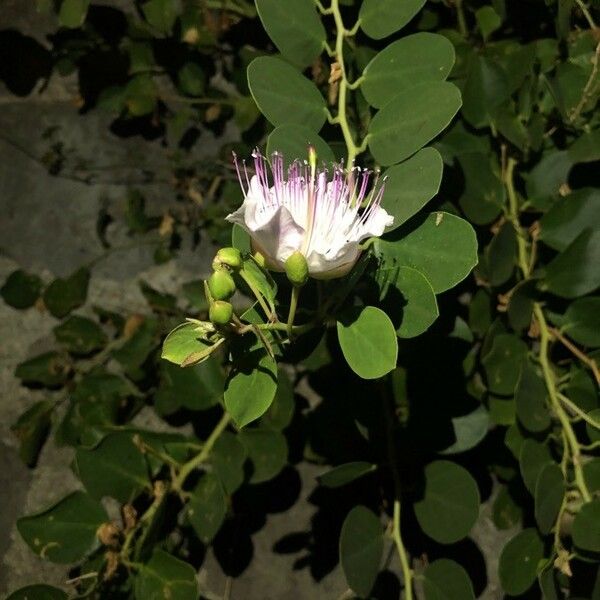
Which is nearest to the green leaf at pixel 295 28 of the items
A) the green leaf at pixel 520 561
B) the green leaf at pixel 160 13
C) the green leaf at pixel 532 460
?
the green leaf at pixel 160 13

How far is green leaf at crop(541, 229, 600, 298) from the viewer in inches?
36.6

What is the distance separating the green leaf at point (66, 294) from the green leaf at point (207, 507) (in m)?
0.44

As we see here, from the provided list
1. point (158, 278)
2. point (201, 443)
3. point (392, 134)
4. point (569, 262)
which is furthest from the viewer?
point (158, 278)

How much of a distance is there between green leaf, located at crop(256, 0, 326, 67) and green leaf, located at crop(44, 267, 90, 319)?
2.00ft

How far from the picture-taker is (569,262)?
95cm

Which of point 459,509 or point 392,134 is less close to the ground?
point 392,134

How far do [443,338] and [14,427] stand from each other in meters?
0.75

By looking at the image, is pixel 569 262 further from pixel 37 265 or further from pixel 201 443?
pixel 37 265

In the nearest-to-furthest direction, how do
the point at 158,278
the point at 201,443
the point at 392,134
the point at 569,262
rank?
1. the point at 392,134
2. the point at 569,262
3. the point at 201,443
4. the point at 158,278

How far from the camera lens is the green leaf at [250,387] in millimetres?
649

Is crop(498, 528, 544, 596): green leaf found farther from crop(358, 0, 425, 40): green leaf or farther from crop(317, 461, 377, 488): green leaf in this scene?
crop(358, 0, 425, 40): green leaf

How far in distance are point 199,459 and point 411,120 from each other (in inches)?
22.2

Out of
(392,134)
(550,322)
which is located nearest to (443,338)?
(550,322)

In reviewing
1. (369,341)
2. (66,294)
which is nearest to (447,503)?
(369,341)
